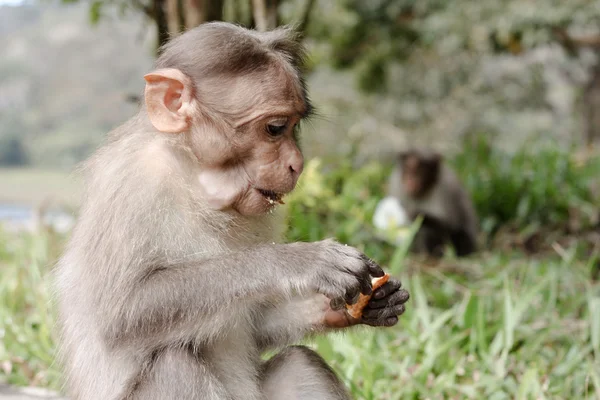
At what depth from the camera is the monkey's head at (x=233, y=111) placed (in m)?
2.72

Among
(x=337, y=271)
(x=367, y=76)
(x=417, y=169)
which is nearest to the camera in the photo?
(x=337, y=271)

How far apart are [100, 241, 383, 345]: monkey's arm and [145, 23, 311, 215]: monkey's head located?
0.31 metres

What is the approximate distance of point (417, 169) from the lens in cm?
927

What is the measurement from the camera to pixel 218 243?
9.21 ft

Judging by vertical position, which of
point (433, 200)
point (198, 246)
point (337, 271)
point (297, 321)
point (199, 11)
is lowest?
point (433, 200)

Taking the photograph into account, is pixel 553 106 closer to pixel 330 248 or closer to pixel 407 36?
pixel 407 36

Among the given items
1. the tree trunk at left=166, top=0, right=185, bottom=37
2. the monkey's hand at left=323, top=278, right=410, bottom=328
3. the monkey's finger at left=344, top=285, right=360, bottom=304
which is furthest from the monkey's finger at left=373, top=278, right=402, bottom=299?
the tree trunk at left=166, top=0, right=185, bottom=37

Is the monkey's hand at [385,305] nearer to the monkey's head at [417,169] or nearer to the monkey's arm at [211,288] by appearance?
the monkey's arm at [211,288]

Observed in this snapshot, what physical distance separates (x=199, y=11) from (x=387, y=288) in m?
3.34

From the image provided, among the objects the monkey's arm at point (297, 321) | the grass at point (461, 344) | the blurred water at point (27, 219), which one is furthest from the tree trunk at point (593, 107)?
the monkey's arm at point (297, 321)

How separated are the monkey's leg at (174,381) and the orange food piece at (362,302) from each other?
0.66 metres

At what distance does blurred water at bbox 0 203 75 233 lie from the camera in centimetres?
784

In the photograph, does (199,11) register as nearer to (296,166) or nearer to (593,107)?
(296,166)

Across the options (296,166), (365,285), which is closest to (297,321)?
(365,285)
